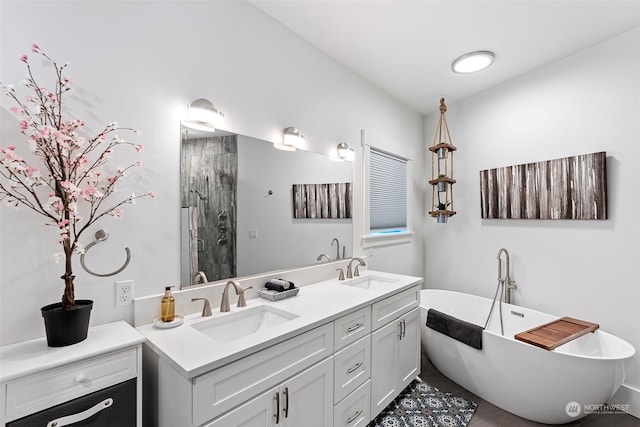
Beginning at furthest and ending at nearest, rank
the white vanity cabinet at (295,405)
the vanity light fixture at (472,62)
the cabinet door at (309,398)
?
the vanity light fixture at (472,62) < the cabinet door at (309,398) < the white vanity cabinet at (295,405)

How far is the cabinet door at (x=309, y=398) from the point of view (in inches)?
50.3

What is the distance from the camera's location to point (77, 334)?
1061 millimetres

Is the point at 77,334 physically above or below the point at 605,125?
below

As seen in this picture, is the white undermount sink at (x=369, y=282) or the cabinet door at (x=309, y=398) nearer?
the cabinet door at (x=309, y=398)

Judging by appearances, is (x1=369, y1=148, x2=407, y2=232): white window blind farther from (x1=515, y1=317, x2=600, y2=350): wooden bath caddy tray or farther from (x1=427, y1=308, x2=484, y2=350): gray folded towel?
(x1=515, y1=317, x2=600, y2=350): wooden bath caddy tray

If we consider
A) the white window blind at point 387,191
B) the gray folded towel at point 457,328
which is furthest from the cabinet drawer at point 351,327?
the white window blind at point 387,191

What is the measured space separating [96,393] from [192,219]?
831 millimetres

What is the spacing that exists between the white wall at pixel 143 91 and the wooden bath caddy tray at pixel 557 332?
2.21 m

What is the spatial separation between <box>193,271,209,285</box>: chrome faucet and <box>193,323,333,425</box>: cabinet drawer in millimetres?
624

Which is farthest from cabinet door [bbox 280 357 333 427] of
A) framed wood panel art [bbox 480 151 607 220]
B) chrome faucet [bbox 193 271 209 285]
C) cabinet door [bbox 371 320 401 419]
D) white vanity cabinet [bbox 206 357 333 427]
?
framed wood panel art [bbox 480 151 607 220]

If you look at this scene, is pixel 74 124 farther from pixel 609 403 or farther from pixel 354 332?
pixel 609 403

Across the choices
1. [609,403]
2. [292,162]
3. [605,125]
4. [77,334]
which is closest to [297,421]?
[77,334]

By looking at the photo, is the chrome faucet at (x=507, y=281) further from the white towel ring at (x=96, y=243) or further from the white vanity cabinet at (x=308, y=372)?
the white towel ring at (x=96, y=243)

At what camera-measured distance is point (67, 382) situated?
37.7 inches
